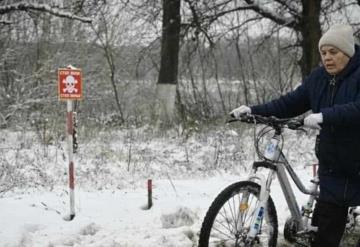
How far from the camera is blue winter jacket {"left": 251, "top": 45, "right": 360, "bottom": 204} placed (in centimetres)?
344

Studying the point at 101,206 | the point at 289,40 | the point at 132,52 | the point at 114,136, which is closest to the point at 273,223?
the point at 101,206

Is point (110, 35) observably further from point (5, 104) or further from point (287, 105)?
point (287, 105)

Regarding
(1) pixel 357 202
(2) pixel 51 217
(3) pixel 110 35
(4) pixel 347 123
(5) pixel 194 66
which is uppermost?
(3) pixel 110 35

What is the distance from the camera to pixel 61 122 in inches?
488

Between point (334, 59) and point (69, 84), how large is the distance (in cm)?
298

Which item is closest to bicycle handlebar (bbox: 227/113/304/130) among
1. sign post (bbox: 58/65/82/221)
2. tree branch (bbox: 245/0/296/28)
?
sign post (bbox: 58/65/82/221)

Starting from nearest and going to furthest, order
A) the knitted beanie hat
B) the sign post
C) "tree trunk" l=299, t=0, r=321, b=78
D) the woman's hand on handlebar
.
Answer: the knitted beanie hat → the woman's hand on handlebar → the sign post → "tree trunk" l=299, t=0, r=321, b=78

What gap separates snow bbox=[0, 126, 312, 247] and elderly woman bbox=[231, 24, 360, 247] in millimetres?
1359

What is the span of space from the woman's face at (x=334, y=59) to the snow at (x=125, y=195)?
1.89m

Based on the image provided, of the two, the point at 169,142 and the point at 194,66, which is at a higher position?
the point at 194,66

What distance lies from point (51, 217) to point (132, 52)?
17847 mm

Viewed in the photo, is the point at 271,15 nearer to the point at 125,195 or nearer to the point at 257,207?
the point at 125,195

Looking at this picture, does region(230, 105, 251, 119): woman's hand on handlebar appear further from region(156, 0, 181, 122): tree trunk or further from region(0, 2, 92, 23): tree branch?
region(156, 0, 181, 122): tree trunk

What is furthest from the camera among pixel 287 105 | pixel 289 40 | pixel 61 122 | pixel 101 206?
pixel 289 40
